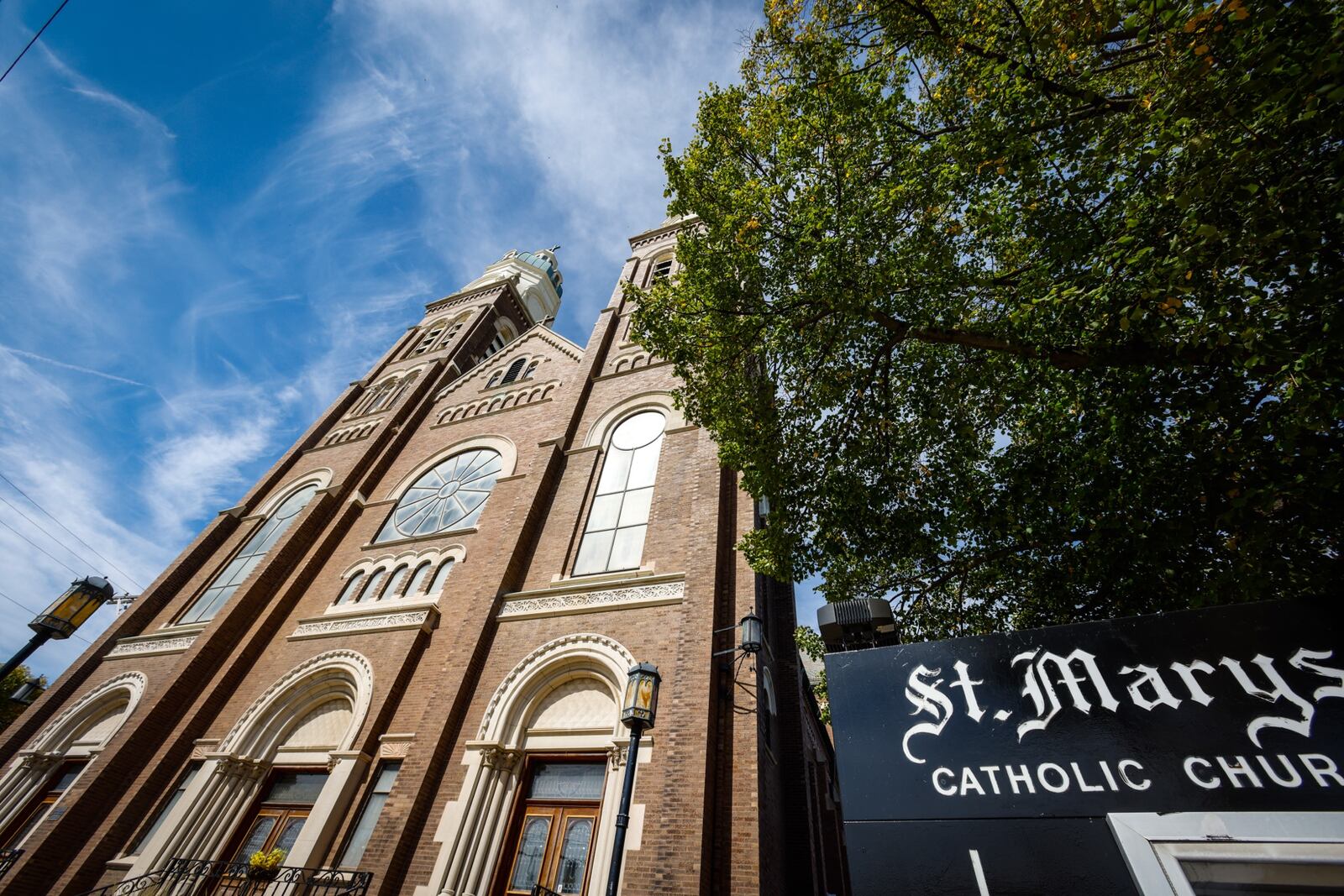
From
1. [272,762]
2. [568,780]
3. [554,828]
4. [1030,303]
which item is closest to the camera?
[1030,303]

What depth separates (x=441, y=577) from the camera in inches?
511

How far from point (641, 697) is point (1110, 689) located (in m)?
5.14

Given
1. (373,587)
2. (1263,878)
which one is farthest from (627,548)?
(1263,878)

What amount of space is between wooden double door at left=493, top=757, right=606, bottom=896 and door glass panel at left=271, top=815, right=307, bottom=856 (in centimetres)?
436

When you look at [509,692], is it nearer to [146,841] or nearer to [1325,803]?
[146,841]

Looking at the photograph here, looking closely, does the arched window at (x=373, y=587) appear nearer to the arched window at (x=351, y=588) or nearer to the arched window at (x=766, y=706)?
the arched window at (x=351, y=588)

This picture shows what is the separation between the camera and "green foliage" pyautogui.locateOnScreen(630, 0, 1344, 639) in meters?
4.73

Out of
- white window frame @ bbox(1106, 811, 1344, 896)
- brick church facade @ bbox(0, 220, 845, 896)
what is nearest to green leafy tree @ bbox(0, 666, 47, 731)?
brick church facade @ bbox(0, 220, 845, 896)

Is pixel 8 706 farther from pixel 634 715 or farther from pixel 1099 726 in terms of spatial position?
pixel 1099 726

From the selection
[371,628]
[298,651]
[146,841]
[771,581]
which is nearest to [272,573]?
[298,651]

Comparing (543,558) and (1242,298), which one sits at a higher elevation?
(543,558)

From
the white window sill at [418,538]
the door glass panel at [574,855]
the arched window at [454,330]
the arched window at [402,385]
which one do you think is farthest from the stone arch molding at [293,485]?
the door glass panel at [574,855]

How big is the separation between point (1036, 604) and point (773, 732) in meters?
4.80

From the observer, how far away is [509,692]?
9.71 metres
